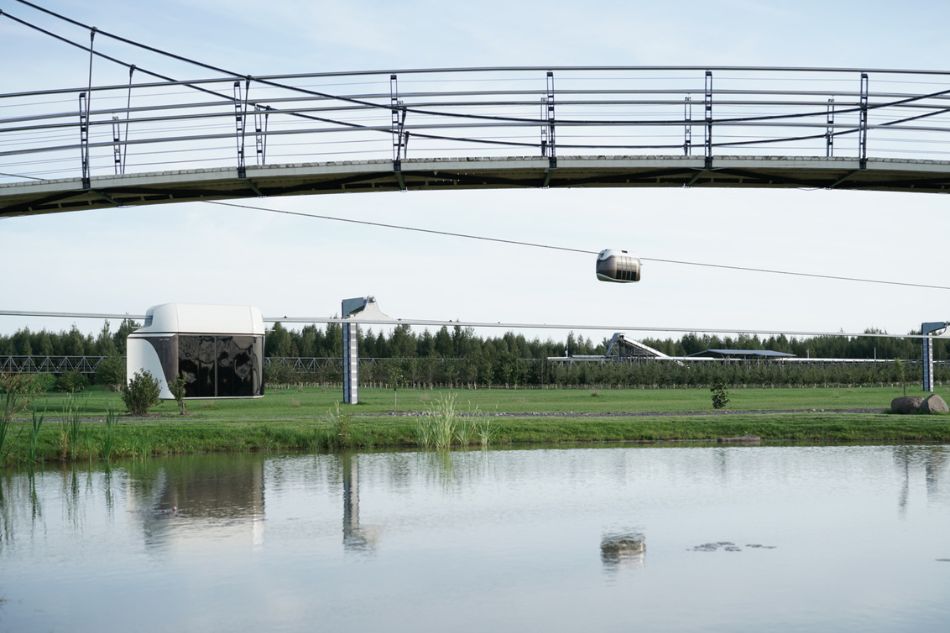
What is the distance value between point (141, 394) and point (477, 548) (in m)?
19.7

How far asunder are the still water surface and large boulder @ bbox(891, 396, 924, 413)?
12489mm

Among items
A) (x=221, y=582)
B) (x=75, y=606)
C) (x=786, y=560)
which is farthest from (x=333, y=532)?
(x=786, y=560)

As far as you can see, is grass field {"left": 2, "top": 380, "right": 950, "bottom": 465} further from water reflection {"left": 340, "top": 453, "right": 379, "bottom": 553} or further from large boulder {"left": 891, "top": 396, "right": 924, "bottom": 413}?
water reflection {"left": 340, "top": 453, "right": 379, "bottom": 553}

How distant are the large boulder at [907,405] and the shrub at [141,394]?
2260 cm

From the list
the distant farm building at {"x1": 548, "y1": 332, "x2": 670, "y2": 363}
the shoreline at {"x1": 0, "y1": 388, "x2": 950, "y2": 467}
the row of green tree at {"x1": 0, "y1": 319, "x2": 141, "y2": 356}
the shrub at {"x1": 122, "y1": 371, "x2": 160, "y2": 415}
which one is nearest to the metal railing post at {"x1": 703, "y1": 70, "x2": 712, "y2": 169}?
the shoreline at {"x1": 0, "y1": 388, "x2": 950, "y2": 467}

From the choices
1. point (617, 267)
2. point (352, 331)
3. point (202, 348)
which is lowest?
point (202, 348)

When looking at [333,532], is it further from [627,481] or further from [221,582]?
[627,481]

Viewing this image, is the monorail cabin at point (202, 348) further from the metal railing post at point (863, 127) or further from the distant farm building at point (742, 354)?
the distant farm building at point (742, 354)

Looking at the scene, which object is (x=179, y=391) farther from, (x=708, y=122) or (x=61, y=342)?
(x=61, y=342)

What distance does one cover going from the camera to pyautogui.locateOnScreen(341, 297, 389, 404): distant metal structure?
36.4m

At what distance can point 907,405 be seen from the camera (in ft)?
109

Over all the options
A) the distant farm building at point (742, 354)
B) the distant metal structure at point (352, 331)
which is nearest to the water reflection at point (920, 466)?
the distant metal structure at point (352, 331)

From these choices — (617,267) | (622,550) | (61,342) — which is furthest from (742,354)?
(622,550)

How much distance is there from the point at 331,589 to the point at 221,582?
1.28 metres
